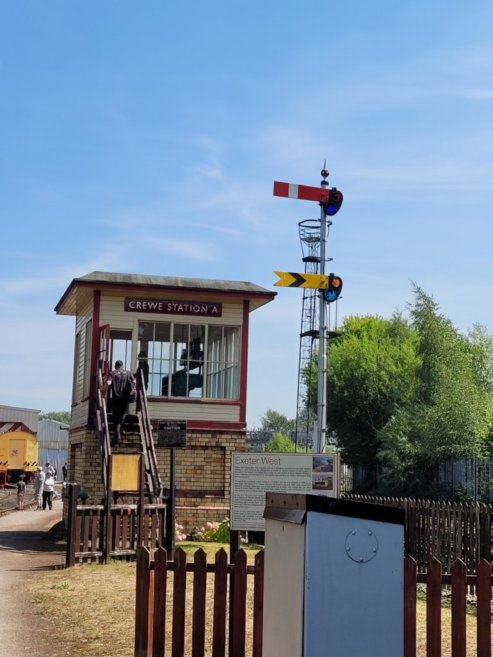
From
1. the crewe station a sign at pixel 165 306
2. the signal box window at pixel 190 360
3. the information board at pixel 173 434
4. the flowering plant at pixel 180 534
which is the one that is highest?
the crewe station a sign at pixel 165 306

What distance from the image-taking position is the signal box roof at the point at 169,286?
2334 cm

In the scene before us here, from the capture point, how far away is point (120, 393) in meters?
22.0

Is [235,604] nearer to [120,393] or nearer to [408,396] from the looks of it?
[120,393]

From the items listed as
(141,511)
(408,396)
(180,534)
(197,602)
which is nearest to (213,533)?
(180,534)

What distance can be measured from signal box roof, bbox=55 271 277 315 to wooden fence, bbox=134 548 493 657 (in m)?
15.0

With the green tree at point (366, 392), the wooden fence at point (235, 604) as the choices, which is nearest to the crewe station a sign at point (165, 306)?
the wooden fence at point (235, 604)

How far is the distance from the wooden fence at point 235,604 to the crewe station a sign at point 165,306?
15267mm

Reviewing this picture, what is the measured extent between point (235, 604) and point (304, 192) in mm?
12479

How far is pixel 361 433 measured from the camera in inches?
2156

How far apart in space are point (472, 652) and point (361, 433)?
45277 millimetres

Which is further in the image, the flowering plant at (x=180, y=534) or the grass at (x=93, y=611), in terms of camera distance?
the flowering plant at (x=180, y=534)

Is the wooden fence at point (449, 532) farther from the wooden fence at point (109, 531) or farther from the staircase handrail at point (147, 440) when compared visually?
the staircase handrail at point (147, 440)

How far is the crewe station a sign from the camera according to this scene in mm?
23766

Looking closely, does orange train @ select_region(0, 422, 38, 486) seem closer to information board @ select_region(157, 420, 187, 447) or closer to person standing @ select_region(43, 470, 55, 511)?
person standing @ select_region(43, 470, 55, 511)
